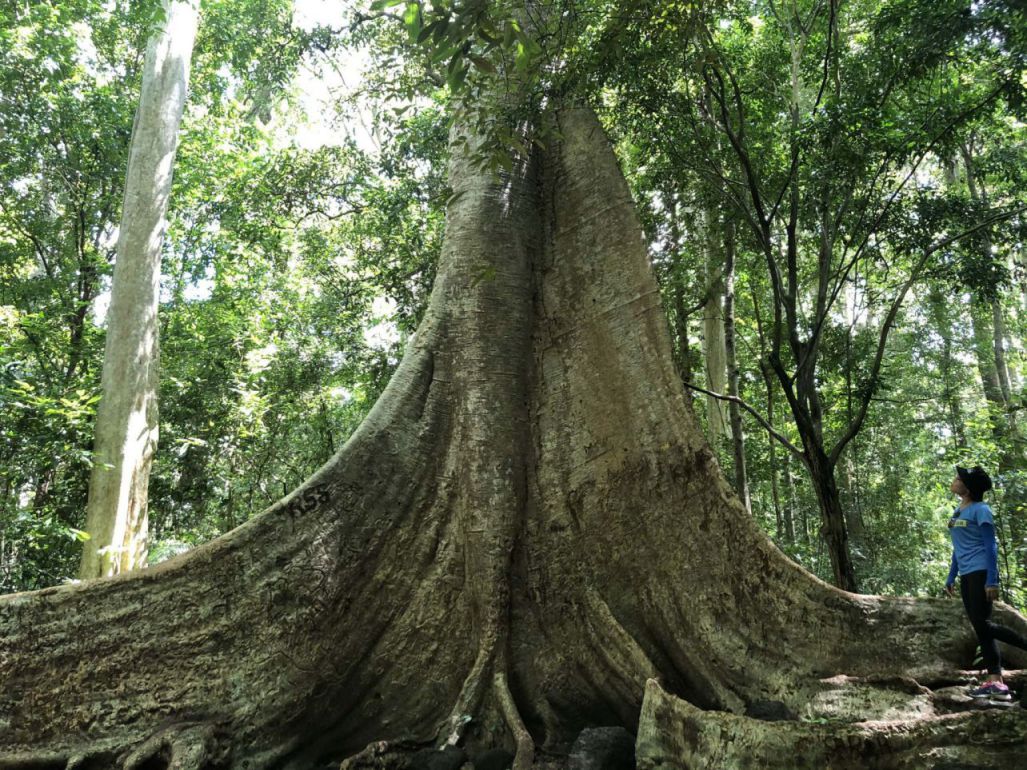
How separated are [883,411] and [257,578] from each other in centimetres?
1355

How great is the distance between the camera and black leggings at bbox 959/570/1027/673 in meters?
3.34

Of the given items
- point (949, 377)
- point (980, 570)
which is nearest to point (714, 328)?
point (949, 377)

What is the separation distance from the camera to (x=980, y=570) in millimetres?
3598

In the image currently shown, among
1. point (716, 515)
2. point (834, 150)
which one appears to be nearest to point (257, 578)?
point (716, 515)

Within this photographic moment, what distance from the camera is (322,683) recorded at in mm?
3688

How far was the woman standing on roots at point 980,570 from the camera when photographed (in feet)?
10.9

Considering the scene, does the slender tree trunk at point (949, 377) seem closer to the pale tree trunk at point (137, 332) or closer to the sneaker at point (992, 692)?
the sneaker at point (992, 692)

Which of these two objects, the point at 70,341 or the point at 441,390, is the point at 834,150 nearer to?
the point at 441,390

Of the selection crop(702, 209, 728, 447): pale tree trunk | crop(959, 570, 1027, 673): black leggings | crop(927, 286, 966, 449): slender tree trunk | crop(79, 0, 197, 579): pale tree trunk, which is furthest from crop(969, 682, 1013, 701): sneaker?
crop(927, 286, 966, 449): slender tree trunk

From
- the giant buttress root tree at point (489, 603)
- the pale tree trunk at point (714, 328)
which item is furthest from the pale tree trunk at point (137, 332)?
the pale tree trunk at point (714, 328)

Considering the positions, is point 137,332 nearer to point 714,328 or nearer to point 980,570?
point 980,570

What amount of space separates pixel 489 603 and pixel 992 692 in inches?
95.2

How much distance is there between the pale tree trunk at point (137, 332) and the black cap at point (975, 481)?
6.88 m

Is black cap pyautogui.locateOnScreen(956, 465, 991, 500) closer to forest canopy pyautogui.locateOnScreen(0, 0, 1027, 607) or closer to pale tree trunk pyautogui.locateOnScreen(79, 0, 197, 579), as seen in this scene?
forest canopy pyautogui.locateOnScreen(0, 0, 1027, 607)
